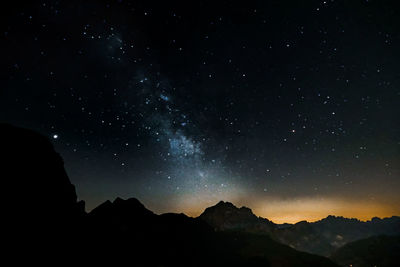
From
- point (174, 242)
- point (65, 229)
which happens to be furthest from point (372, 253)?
point (65, 229)

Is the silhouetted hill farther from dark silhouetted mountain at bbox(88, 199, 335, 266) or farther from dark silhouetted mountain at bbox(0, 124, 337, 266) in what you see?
dark silhouetted mountain at bbox(88, 199, 335, 266)

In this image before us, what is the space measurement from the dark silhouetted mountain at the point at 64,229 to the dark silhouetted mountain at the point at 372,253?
6285 centimetres

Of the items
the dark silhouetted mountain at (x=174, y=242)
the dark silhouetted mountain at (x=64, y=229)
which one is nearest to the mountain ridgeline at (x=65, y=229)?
the dark silhouetted mountain at (x=64, y=229)

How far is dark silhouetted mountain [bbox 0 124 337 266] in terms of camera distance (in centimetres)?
3484

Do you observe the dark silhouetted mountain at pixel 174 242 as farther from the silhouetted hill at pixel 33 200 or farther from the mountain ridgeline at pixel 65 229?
the silhouetted hill at pixel 33 200

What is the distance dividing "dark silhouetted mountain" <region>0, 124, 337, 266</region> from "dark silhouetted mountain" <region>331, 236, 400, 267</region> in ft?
206

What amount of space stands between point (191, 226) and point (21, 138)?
106m

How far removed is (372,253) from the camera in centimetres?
15500

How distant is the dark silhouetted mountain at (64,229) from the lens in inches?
1372

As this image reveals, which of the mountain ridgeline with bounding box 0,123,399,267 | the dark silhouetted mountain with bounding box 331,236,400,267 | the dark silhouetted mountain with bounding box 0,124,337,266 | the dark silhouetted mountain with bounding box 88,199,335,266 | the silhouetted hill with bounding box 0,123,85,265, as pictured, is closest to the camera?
the silhouetted hill with bounding box 0,123,85,265

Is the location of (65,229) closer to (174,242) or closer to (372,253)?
(174,242)

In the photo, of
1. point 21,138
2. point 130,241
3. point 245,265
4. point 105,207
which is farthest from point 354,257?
point 21,138

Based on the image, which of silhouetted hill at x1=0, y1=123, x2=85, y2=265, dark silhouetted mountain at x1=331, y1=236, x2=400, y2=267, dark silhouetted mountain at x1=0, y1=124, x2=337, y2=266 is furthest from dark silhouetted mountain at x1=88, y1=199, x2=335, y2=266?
dark silhouetted mountain at x1=331, y1=236, x2=400, y2=267

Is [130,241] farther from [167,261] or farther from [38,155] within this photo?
[38,155]
